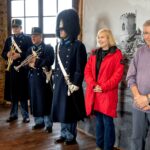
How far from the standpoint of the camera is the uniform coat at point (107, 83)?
119 inches

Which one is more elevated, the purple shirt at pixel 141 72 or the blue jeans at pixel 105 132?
the purple shirt at pixel 141 72

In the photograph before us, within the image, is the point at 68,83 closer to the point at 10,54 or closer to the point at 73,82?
the point at 73,82

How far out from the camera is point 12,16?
571 cm

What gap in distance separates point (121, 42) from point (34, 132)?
1679 mm

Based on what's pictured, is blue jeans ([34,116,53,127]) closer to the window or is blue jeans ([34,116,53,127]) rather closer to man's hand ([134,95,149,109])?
the window

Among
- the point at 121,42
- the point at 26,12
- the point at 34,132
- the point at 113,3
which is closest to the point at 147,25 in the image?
the point at 121,42

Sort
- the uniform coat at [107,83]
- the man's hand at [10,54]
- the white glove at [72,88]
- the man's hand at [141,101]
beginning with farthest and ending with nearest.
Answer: the man's hand at [10,54] < the white glove at [72,88] < the uniform coat at [107,83] < the man's hand at [141,101]

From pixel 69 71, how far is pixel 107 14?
2.56 feet

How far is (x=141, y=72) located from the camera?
255 cm

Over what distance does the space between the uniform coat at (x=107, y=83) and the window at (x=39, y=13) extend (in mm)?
2559

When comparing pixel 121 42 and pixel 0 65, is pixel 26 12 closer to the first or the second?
pixel 0 65

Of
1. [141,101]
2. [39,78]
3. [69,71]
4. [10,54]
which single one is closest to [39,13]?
[10,54]

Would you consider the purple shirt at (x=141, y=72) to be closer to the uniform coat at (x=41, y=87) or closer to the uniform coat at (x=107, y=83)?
the uniform coat at (x=107, y=83)

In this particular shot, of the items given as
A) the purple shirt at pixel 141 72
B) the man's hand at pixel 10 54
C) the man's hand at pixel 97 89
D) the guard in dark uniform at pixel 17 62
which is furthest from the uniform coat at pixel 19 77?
the purple shirt at pixel 141 72
